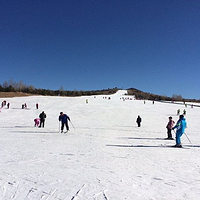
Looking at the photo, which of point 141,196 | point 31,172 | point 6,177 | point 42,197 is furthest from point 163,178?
point 6,177

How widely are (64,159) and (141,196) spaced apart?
10.6 feet

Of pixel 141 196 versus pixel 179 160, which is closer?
pixel 141 196

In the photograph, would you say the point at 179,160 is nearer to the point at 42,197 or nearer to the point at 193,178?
the point at 193,178

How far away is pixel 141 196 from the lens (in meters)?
3.59

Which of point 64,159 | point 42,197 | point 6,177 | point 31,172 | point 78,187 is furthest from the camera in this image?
point 64,159

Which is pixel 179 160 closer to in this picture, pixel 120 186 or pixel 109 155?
pixel 109 155

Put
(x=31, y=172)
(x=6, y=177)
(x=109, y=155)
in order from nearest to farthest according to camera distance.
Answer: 1. (x=6, y=177)
2. (x=31, y=172)
3. (x=109, y=155)

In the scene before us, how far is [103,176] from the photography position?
4555mm

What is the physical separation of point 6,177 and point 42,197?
1.47 metres

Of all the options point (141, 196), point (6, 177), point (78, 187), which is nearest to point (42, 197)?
point (78, 187)

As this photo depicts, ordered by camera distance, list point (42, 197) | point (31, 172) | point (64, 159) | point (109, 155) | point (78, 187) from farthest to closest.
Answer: point (109, 155) < point (64, 159) < point (31, 172) < point (78, 187) < point (42, 197)

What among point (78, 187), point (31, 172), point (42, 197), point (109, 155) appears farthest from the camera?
point (109, 155)

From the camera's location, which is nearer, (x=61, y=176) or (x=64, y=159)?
(x=61, y=176)

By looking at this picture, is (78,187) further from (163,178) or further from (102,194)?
(163,178)
